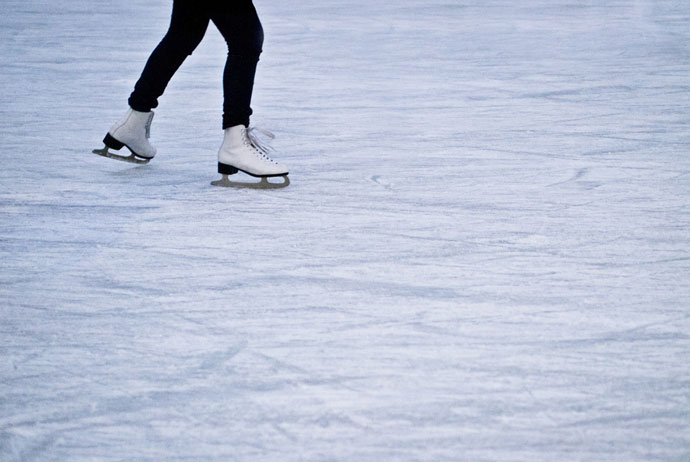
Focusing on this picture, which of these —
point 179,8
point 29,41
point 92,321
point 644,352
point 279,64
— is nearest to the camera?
point 644,352

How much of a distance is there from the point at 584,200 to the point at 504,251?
1.82ft

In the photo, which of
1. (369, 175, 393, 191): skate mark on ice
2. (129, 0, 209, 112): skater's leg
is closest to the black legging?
(129, 0, 209, 112): skater's leg

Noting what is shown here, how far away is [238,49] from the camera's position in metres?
3.09

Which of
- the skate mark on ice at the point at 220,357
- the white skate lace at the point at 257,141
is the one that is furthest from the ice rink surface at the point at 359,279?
the white skate lace at the point at 257,141

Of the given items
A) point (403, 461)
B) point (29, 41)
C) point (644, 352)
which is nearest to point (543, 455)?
point (403, 461)

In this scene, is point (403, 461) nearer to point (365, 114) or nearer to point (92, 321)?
point (92, 321)

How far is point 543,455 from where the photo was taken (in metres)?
1.45

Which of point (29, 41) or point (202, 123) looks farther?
point (29, 41)

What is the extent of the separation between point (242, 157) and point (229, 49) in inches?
12.0

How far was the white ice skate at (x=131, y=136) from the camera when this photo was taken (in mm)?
3316

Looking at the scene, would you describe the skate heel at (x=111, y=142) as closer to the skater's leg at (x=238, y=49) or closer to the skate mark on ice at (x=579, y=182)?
the skater's leg at (x=238, y=49)

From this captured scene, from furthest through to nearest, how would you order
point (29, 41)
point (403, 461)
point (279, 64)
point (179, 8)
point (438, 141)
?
point (29, 41) < point (279, 64) < point (438, 141) < point (179, 8) < point (403, 461)

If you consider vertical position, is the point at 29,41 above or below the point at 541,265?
below

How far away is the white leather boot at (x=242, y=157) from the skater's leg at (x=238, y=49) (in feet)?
0.11
